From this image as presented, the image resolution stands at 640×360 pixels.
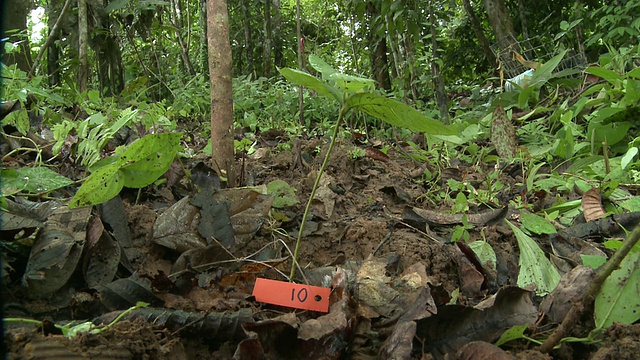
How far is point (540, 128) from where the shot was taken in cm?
354

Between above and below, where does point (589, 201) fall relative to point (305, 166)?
below

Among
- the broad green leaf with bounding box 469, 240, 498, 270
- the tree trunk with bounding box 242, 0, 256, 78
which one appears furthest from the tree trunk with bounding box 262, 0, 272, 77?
the broad green leaf with bounding box 469, 240, 498, 270

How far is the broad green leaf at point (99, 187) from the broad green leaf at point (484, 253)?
1.10 m

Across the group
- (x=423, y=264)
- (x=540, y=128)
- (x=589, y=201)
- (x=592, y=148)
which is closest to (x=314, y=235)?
(x=423, y=264)

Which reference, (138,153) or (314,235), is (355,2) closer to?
(314,235)

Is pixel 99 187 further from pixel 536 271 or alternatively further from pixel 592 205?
pixel 592 205

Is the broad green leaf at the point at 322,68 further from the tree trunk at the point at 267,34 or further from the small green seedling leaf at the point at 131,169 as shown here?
the tree trunk at the point at 267,34

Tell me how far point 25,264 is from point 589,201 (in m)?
2.04

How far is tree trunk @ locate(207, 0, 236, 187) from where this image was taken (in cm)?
203

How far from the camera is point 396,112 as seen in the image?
1082 millimetres

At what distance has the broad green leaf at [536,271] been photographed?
1.49 m

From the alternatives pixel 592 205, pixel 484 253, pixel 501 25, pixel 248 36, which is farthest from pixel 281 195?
pixel 248 36

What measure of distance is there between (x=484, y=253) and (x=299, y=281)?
2.16 ft

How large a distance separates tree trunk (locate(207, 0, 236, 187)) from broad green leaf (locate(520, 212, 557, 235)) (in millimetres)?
1132
